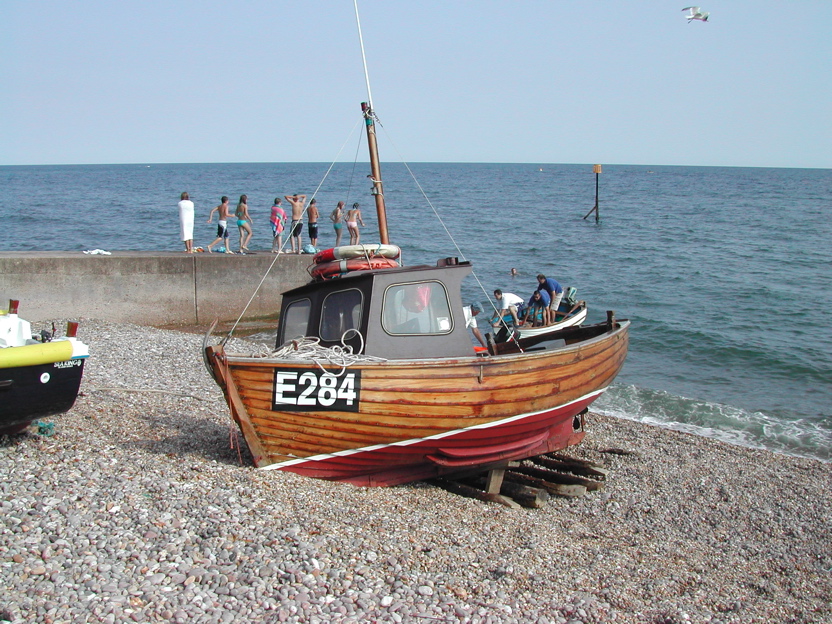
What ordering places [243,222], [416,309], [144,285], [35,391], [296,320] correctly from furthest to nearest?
1. [243,222]
2. [144,285]
3. [296,320]
4. [416,309]
5. [35,391]

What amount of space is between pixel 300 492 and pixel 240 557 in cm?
165

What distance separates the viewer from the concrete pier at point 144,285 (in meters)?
17.0

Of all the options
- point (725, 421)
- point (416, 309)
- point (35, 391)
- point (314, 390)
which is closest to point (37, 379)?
Result: point (35, 391)

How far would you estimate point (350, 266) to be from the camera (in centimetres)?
902

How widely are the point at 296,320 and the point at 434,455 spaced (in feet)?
8.16

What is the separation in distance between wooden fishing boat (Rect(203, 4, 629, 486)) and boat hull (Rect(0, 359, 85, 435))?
5.26 ft

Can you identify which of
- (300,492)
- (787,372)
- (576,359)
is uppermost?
(576,359)

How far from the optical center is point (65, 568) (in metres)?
5.67

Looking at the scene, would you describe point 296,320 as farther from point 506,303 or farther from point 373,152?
point 506,303

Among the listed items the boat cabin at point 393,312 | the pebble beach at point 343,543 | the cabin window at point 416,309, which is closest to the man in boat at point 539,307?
the pebble beach at point 343,543

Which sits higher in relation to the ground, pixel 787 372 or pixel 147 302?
pixel 147 302

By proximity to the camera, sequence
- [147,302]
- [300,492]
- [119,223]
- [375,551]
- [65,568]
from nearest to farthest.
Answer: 1. [65,568]
2. [375,551]
3. [300,492]
4. [147,302]
5. [119,223]

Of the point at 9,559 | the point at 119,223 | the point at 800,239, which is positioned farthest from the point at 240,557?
the point at 119,223

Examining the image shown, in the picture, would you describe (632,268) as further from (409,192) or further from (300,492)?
(409,192)
